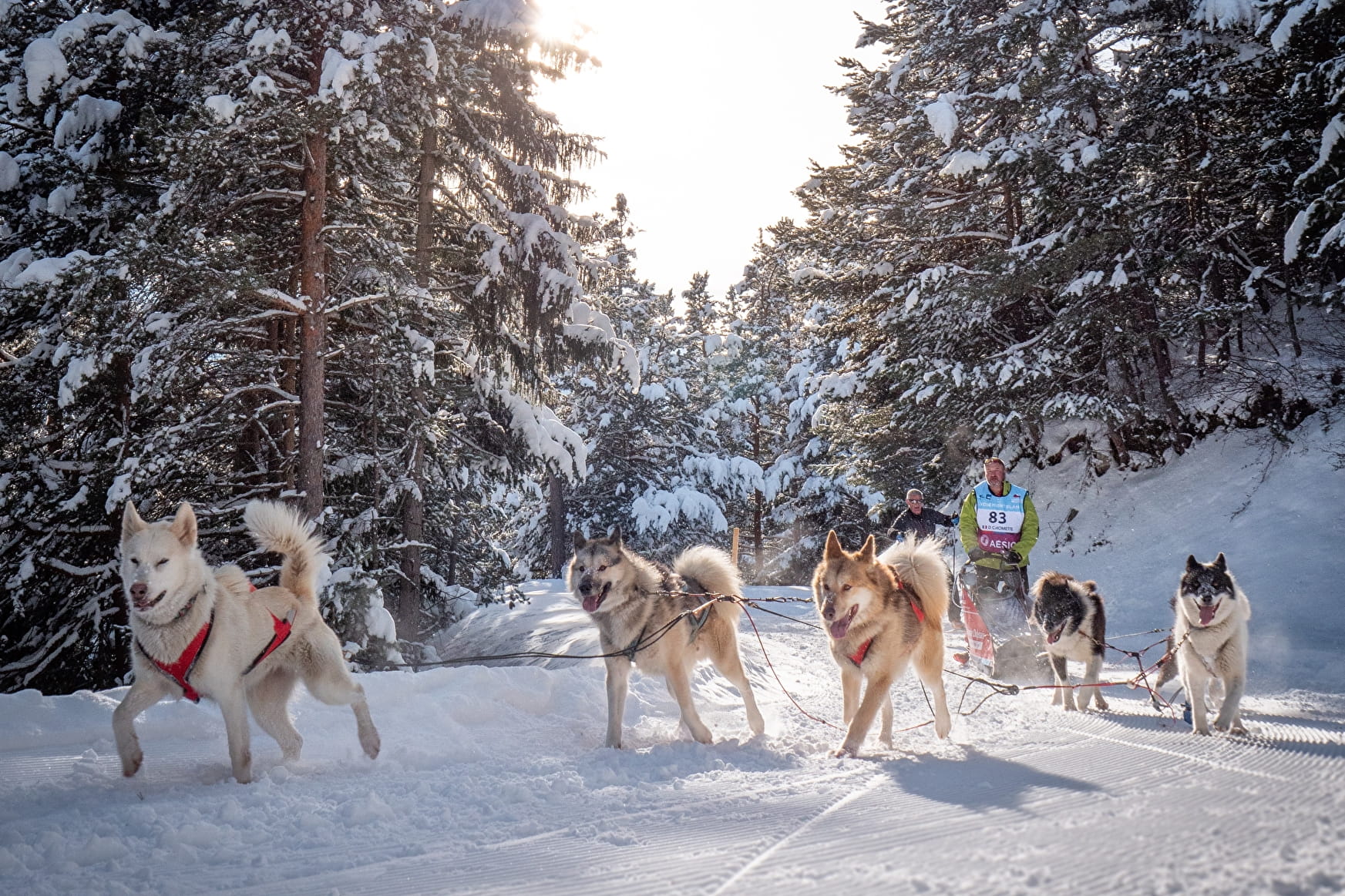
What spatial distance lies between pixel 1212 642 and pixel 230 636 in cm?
635

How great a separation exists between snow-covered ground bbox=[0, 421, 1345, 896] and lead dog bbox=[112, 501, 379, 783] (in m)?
0.30

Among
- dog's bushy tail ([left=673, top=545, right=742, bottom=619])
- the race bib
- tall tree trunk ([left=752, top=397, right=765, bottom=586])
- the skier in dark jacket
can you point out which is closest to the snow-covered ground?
dog's bushy tail ([left=673, top=545, right=742, bottom=619])

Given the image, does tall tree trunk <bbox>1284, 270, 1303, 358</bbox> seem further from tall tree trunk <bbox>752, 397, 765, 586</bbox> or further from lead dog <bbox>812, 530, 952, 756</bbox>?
tall tree trunk <bbox>752, 397, 765, 586</bbox>

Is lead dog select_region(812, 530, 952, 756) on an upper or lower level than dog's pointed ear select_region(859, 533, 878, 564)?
lower

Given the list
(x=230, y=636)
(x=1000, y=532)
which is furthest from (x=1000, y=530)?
(x=230, y=636)

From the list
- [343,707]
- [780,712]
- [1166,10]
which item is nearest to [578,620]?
[780,712]

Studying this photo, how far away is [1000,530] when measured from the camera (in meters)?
8.38

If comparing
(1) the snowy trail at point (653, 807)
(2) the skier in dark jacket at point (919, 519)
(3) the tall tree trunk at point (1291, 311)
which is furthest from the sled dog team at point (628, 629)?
(3) the tall tree trunk at point (1291, 311)

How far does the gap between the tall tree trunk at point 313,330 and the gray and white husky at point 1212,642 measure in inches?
308

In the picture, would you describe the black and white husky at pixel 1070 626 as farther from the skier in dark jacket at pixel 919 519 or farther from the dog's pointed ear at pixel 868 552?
the skier in dark jacket at pixel 919 519

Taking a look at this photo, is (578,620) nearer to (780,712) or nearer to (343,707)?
(780,712)

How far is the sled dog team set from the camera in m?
4.11

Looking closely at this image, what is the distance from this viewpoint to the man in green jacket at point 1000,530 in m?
8.25

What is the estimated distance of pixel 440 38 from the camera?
814 cm
